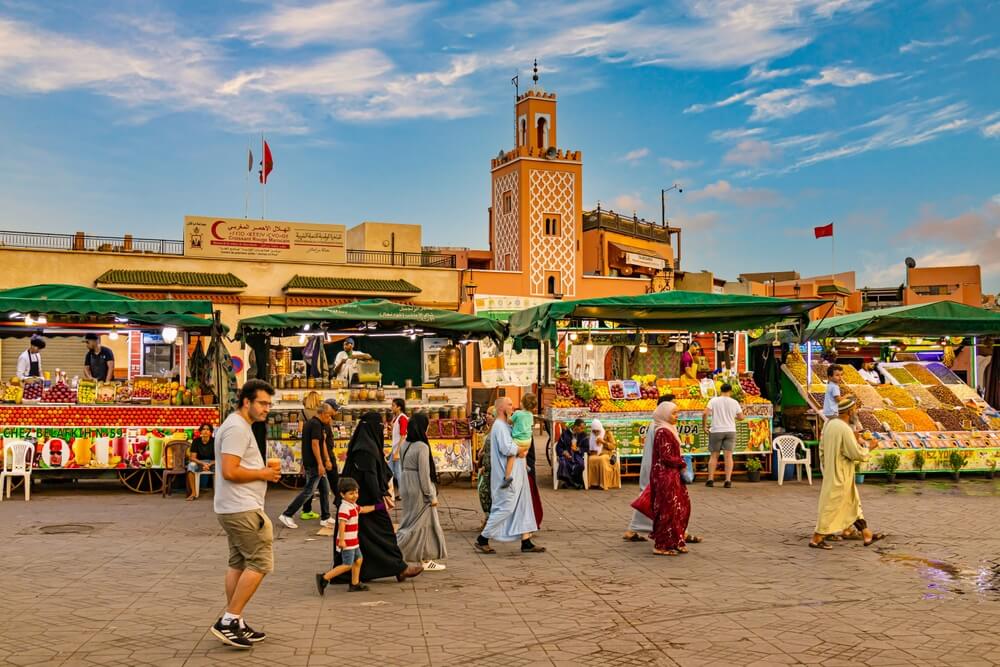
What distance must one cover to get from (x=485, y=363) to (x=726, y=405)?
1131 centimetres

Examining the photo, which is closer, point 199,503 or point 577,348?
point 199,503

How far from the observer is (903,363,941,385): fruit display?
18.2 meters

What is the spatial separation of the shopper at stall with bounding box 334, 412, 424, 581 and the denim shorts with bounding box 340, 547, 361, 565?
124 millimetres

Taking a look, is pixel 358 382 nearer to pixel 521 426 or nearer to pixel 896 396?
pixel 521 426

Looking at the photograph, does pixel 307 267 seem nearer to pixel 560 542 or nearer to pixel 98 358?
pixel 98 358

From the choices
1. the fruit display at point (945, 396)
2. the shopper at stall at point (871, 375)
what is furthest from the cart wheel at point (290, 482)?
the fruit display at point (945, 396)

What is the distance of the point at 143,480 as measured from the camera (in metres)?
14.5

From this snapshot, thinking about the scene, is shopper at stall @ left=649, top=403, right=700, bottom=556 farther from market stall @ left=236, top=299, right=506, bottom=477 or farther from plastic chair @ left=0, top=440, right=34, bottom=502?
plastic chair @ left=0, top=440, right=34, bottom=502

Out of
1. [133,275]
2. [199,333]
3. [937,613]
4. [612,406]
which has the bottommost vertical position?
[937,613]

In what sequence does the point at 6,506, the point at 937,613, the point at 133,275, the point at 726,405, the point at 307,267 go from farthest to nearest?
the point at 307,267
the point at 133,275
the point at 726,405
the point at 6,506
the point at 937,613

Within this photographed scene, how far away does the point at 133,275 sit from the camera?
30016mm

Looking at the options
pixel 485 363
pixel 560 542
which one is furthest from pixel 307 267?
pixel 560 542

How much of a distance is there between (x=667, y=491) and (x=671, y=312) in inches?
270

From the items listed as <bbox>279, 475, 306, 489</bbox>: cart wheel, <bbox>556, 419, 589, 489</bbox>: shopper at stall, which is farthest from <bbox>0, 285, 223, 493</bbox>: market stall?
<bbox>556, 419, 589, 489</bbox>: shopper at stall
